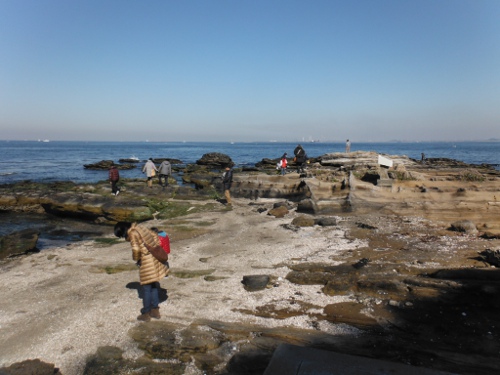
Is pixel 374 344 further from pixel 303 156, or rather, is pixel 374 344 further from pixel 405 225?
pixel 303 156

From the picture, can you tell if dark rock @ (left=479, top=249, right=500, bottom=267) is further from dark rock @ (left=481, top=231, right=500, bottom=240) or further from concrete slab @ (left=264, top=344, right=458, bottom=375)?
concrete slab @ (left=264, top=344, right=458, bottom=375)

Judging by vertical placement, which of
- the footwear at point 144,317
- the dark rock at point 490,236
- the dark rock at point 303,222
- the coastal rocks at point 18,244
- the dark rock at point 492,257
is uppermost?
the dark rock at point 492,257

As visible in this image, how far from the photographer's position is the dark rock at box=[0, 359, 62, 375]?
5664mm

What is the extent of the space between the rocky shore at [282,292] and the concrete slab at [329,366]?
2.74 feet

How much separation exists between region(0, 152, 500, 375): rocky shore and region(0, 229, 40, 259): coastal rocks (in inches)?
3.0

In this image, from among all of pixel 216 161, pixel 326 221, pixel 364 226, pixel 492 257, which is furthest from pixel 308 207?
pixel 216 161

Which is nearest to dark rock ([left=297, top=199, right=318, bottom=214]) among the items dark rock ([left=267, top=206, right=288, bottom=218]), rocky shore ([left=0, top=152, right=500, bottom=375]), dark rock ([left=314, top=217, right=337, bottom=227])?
rocky shore ([left=0, top=152, right=500, bottom=375])

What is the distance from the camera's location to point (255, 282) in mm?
8633

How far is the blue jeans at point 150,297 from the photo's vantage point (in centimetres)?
705

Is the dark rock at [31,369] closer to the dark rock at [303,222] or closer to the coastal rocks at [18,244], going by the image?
the coastal rocks at [18,244]

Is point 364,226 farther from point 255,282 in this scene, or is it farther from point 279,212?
point 255,282

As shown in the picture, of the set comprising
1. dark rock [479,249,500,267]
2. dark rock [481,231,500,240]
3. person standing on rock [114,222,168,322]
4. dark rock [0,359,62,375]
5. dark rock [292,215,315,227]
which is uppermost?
person standing on rock [114,222,168,322]

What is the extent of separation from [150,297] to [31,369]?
2.20 meters

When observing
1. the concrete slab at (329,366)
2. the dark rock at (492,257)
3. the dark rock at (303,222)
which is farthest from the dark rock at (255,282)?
the dark rock at (303,222)
